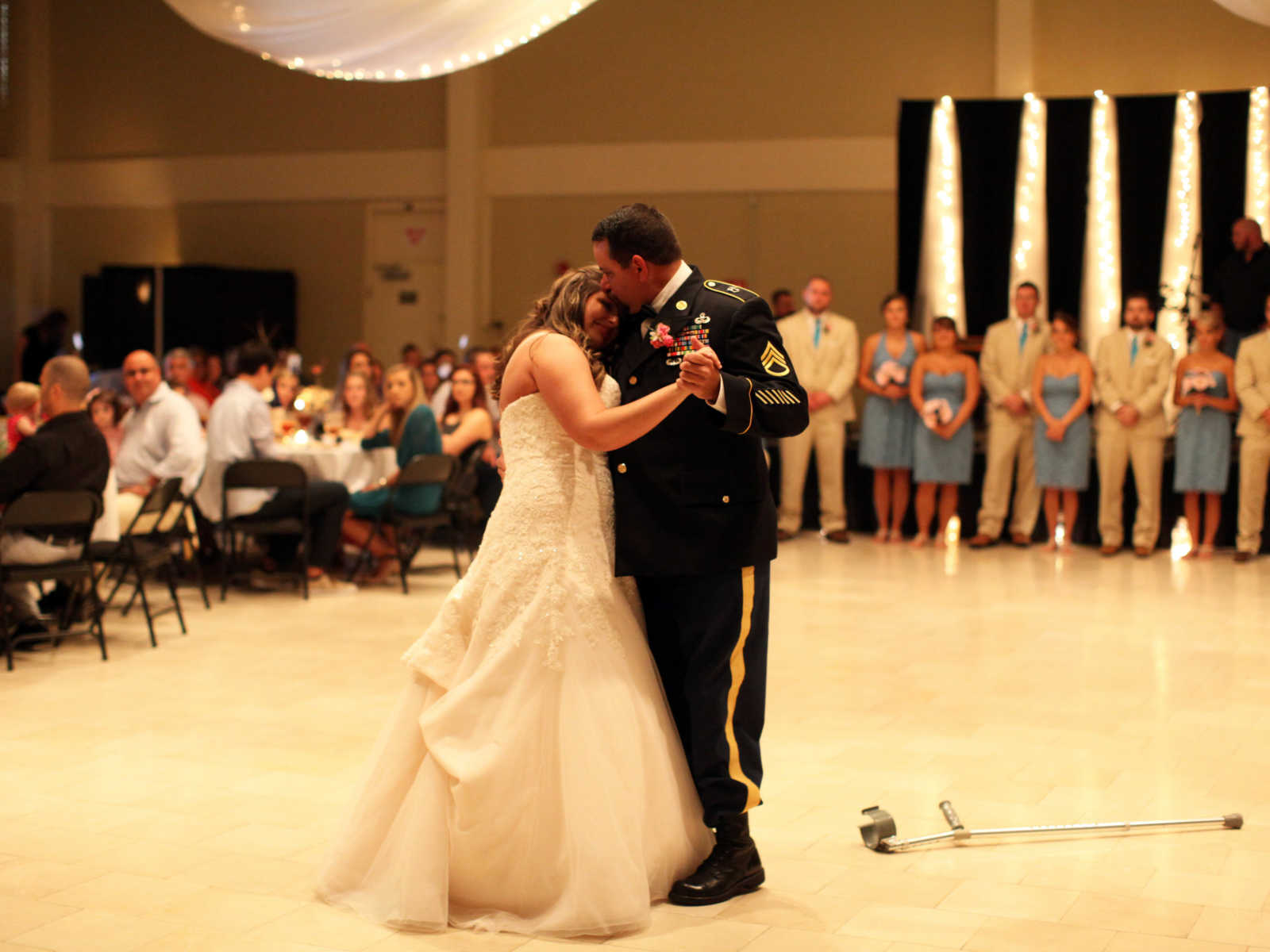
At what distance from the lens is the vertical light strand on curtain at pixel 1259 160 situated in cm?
1111

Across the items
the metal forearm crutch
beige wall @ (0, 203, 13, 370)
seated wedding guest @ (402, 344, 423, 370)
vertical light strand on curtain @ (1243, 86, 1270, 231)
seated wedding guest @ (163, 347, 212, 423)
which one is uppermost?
vertical light strand on curtain @ (1243, 86, 1270, 231)

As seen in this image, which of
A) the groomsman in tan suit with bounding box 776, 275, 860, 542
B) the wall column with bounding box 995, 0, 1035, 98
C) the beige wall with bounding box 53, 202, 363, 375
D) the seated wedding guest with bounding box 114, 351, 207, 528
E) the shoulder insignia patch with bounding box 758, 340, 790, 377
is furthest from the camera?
the beige wall with bounding box 53, 202, 363, 375

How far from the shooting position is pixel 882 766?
14.5 ft

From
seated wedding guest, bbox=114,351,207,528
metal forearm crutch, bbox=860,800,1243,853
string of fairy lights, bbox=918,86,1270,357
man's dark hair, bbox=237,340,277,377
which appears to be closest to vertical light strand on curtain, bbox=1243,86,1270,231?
string of fairy lights, bbox=918,86,1270,357

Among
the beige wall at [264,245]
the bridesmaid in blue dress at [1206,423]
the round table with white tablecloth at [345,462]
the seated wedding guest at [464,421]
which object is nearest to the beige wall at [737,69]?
the beige wall at [264,245]

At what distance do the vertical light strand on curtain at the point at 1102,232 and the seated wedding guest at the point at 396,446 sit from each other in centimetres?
602

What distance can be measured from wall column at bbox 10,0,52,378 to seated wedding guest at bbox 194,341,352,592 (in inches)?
395

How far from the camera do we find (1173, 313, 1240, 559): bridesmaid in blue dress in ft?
→ 31.3

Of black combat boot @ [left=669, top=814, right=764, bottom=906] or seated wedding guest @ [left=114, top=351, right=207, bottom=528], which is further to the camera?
seated wedding guest @ [left=114, top=351, right=207, bottom=528]

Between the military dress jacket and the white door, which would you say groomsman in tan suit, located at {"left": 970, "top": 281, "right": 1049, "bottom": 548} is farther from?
the military dress jacket

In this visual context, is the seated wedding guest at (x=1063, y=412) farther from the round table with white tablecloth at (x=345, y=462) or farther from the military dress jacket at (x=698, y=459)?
the military dress jacket at (x=698, y=459)

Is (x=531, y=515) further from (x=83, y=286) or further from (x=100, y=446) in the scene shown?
(x=83, y=286)

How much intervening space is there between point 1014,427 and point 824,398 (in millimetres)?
1346

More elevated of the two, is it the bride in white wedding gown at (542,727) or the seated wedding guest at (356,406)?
the seated wedding guest at (356,406)
